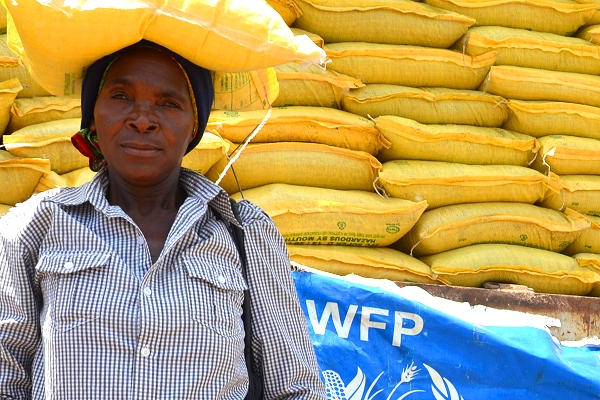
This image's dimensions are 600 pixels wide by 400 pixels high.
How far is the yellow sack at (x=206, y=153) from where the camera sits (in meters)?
3.04

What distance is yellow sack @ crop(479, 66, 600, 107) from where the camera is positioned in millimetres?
3787

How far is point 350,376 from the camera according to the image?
254 centimetres

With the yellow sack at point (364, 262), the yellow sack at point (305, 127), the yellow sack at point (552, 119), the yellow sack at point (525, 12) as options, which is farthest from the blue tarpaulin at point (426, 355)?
the yellow sack at point (525, 12)

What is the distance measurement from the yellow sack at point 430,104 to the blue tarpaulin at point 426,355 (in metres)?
1.19

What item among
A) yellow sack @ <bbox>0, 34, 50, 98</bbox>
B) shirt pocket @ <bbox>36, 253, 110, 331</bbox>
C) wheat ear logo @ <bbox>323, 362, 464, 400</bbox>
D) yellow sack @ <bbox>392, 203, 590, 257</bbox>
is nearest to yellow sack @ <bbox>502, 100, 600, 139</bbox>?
yellow sack @ <bbox>392, 203, 590, 257</bbox>

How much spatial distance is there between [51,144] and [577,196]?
7.79 ft

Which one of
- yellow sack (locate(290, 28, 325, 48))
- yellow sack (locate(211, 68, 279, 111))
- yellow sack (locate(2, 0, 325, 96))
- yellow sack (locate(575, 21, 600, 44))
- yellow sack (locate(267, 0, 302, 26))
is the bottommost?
yellow sack (locate(290, 28, 325, 48))

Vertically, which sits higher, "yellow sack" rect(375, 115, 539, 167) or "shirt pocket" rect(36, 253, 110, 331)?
"shirt pocket" rect(36, 253, 110, 331)

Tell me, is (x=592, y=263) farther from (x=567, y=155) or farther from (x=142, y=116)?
(x=142, y=116)

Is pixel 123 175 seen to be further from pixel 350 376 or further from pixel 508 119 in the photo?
pixel 508 119

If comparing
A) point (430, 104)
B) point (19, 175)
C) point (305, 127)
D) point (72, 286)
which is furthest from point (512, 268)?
point (72, 286)

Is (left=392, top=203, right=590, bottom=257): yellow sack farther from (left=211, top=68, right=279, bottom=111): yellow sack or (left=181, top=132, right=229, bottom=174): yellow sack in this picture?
(left=211, top=68, right=279, bottom=111): yellow sack

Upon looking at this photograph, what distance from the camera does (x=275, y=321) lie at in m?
1.44

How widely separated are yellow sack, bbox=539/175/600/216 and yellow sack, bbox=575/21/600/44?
2.42 feet
